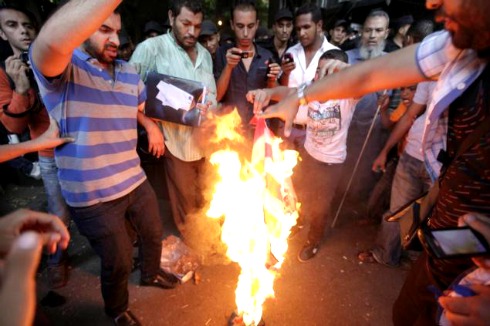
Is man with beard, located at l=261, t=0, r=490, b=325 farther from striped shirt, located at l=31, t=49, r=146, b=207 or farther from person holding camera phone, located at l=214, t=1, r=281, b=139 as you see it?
person holding camera phone, located at l=214, t=1, r=281, b=139

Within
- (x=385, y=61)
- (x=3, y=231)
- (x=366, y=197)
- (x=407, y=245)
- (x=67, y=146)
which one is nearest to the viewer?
(x=3, y=231)

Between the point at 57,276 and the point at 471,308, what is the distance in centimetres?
445

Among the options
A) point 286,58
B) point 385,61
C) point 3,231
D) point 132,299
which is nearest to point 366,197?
point 286,58

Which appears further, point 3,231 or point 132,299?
point 132,299

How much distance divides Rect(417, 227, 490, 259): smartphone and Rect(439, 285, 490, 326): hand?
15 centimetres

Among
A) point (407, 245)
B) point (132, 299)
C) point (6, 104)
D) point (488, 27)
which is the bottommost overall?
point (132, 299)

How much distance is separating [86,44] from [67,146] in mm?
1015

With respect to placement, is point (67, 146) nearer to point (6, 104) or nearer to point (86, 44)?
point (86, 44)

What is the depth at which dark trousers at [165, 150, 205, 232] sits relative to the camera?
4.21m

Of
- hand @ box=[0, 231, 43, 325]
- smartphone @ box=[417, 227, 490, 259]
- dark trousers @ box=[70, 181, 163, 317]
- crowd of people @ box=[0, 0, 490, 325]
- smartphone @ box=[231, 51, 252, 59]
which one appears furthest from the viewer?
smartphone @ box=[231, 51, 252, 59]

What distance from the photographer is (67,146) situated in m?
2.43

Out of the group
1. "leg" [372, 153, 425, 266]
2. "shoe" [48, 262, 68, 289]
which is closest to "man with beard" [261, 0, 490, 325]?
"leg" [372, 153, 425, 266]

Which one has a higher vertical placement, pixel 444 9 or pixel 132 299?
pixel 444 9

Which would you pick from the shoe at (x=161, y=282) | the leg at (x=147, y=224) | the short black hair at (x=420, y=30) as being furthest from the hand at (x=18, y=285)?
the short black hair at (x=420, y=30)
